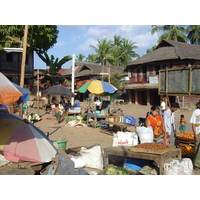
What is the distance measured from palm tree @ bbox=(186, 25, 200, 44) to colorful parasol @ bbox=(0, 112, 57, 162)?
3455cm

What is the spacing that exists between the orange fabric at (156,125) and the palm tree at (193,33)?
32476mm

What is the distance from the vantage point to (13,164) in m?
4.69

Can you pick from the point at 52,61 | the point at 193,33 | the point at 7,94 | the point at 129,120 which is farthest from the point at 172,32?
the point at 7,94

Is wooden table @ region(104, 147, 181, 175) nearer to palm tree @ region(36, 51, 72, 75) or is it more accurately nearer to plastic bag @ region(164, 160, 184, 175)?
plastic bag @ region(164, 160, 184, 175)

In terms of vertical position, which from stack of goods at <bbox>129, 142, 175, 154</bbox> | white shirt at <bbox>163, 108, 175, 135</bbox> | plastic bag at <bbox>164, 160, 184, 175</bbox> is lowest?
plastic bag at <bbox>164, 160, 184, 175</bbox>

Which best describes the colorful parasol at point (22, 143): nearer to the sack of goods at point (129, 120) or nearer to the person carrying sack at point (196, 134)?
the person carrying sack at point (196, 134)

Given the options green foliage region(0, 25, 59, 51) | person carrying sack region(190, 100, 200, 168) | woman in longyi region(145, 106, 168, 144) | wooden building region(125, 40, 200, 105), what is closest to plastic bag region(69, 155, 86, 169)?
woman in longyi region(145, 106, 168, 144)

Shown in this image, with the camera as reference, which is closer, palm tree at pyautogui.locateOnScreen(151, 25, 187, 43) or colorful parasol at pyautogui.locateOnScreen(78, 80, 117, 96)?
colorful parasol at pyautogui.locateOnScreen(78, 80, 117, 96)

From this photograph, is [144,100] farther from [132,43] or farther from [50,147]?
[50,147]

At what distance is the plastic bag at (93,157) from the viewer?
5.58 meters

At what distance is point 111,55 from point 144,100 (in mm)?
17316

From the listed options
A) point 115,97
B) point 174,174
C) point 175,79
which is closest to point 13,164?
point 174,174

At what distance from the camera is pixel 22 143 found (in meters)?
4.95

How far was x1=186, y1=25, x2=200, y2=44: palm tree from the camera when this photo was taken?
34803mm
